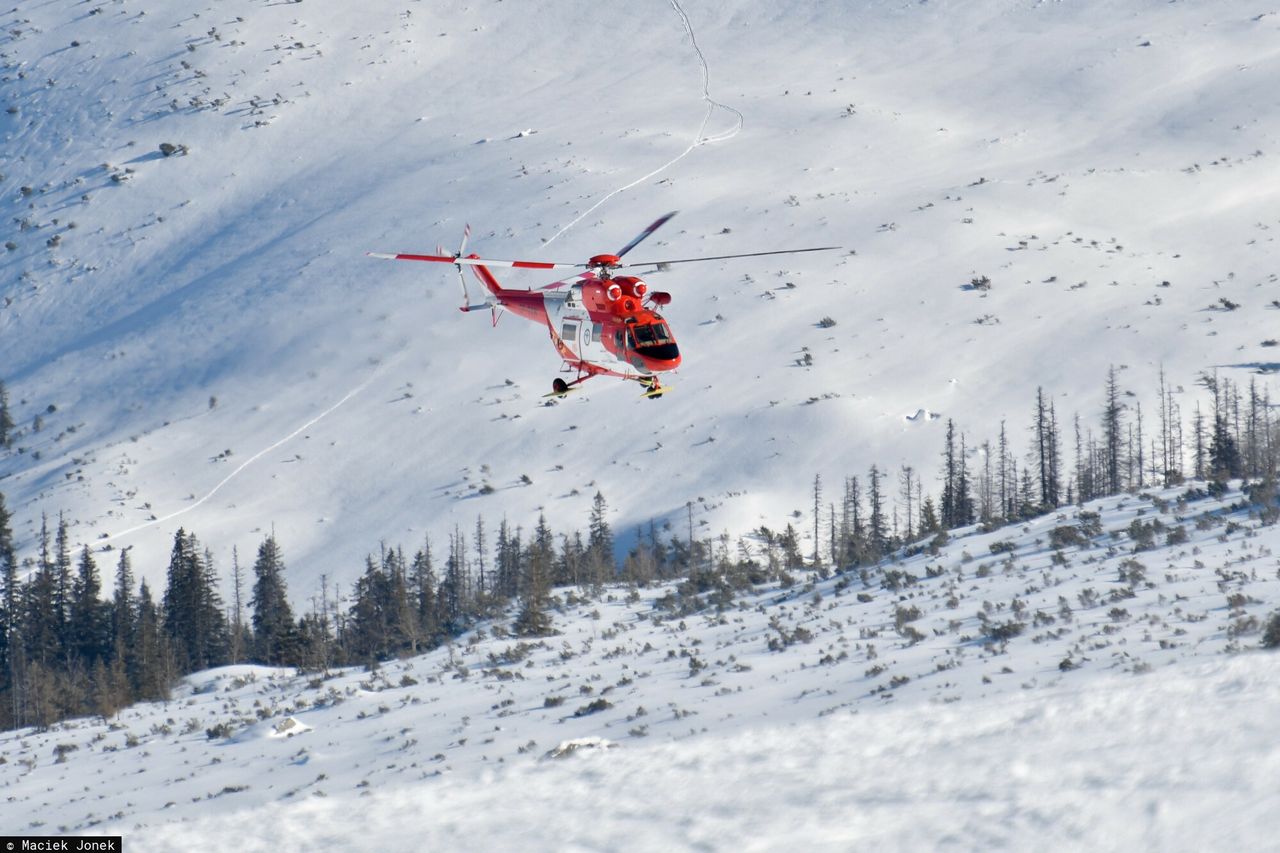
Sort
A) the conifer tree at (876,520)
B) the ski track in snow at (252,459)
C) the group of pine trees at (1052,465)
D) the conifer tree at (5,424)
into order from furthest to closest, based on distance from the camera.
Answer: the conifer tree at (5,424) → the ski track in snow at (252,459) → the group of pine trees at (1052,465) → the conifer tree at (876,520)

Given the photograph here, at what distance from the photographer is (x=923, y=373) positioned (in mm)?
69938

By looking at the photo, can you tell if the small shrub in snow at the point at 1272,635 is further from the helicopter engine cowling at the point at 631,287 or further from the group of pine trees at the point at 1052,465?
the group of pine trees at the point at 1052,465

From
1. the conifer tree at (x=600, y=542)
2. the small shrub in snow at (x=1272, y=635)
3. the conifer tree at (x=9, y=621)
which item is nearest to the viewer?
the small shrub in snow at (x=1272, y=635)

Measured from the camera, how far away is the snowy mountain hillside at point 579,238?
66.8m

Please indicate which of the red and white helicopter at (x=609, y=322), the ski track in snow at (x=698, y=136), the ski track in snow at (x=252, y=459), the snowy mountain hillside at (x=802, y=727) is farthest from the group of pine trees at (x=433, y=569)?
the ski track in snow at (x=698, y=136)

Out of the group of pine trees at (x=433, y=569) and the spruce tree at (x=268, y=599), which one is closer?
the group of pine trees at (x=433, y=569)

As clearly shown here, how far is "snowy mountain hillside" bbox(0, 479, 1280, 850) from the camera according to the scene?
14945mm

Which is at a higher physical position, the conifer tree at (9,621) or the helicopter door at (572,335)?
the helicopter door at (572,335)

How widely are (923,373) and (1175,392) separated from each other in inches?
490

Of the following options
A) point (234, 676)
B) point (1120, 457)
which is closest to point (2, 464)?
point (234, 676)

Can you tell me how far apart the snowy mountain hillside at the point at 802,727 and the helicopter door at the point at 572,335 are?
23.0ft

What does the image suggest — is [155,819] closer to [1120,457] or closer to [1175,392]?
[1120,457]

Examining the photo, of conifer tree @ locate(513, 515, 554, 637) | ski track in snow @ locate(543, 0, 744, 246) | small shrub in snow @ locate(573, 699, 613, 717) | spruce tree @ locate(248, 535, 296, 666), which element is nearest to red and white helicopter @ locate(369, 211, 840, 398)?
small shrub in snow @ locate(573, 699, 613, 717)

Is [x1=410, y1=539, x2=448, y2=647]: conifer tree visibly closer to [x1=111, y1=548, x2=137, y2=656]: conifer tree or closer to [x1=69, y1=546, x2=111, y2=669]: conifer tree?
[x1=111, y1=548, x2=137, y2=656]: conifer tree
